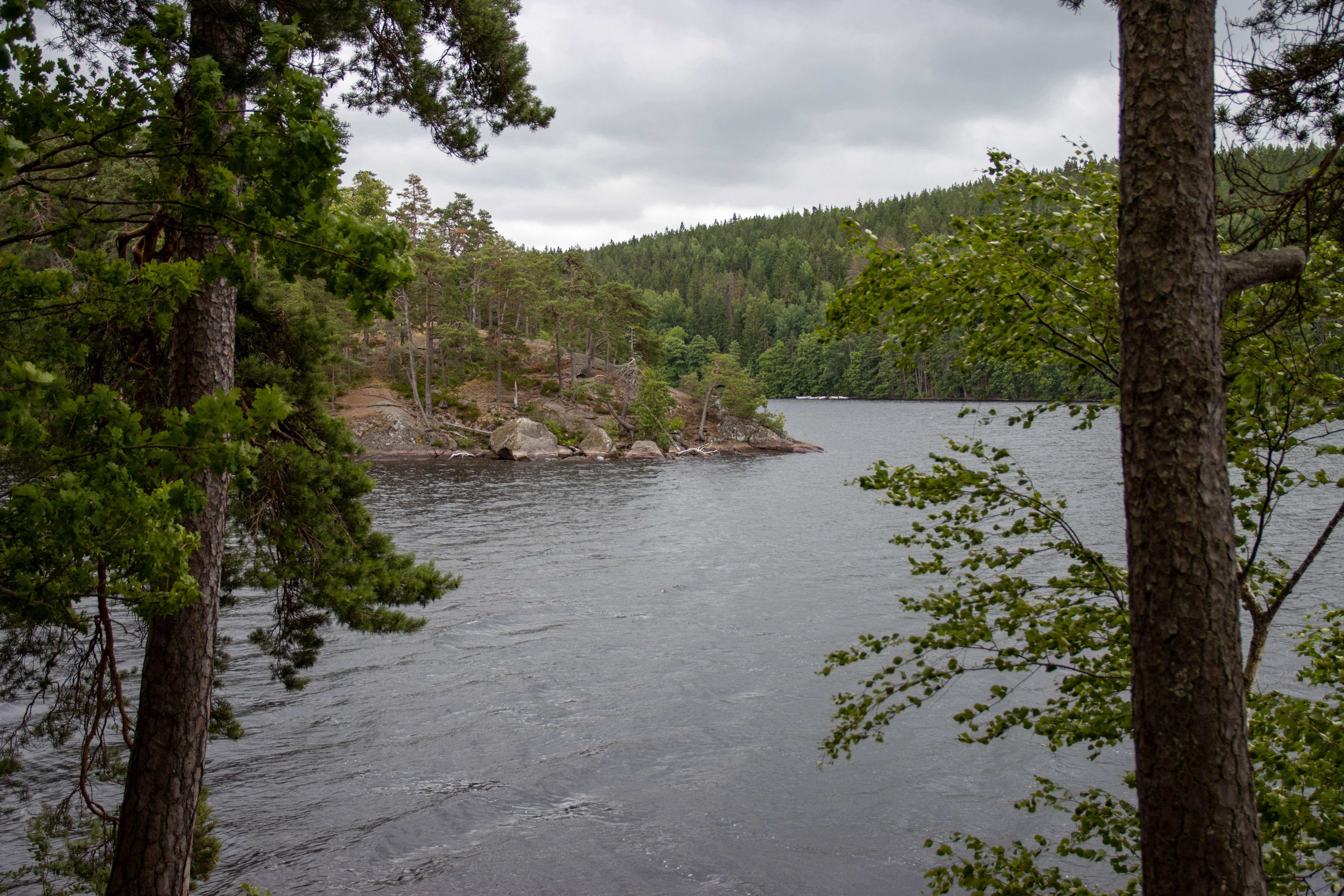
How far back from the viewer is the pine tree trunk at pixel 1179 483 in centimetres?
353

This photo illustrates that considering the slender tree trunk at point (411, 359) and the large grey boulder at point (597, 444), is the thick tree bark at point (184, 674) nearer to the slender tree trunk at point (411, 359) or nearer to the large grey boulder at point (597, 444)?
the large grey boulder at point (597, 444)

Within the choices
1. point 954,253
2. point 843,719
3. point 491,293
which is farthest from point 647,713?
point 491,293

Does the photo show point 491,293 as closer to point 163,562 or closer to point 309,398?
point 309,398

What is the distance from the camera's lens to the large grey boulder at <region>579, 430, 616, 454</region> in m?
51.8

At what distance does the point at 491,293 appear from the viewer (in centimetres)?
5572

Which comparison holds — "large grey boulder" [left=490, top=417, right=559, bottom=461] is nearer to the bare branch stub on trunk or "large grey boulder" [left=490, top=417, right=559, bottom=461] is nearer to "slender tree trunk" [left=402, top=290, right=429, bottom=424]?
"slender tree trunk" [left=402, top=290, right=429, bottom=424]

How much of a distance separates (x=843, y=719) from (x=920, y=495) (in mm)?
8533

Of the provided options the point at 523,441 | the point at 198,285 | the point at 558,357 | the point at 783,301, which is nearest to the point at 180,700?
the point at 198,285

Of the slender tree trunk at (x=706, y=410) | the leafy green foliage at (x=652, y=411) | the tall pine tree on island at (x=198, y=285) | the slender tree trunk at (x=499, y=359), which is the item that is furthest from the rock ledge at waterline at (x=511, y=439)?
the tall pine tree on island at (x=198, y=285)

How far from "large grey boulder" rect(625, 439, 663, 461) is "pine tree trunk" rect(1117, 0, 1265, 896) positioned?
47.8m

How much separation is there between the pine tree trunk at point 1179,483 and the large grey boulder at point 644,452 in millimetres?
47829

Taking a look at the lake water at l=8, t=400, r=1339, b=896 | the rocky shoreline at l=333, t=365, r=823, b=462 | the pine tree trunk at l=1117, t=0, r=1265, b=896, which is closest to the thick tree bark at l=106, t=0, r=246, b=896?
the lake water at l=8, t=400, r=1339, b=896

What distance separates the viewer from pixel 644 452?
53000 millimetres

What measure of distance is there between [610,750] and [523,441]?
37672 millimetres
